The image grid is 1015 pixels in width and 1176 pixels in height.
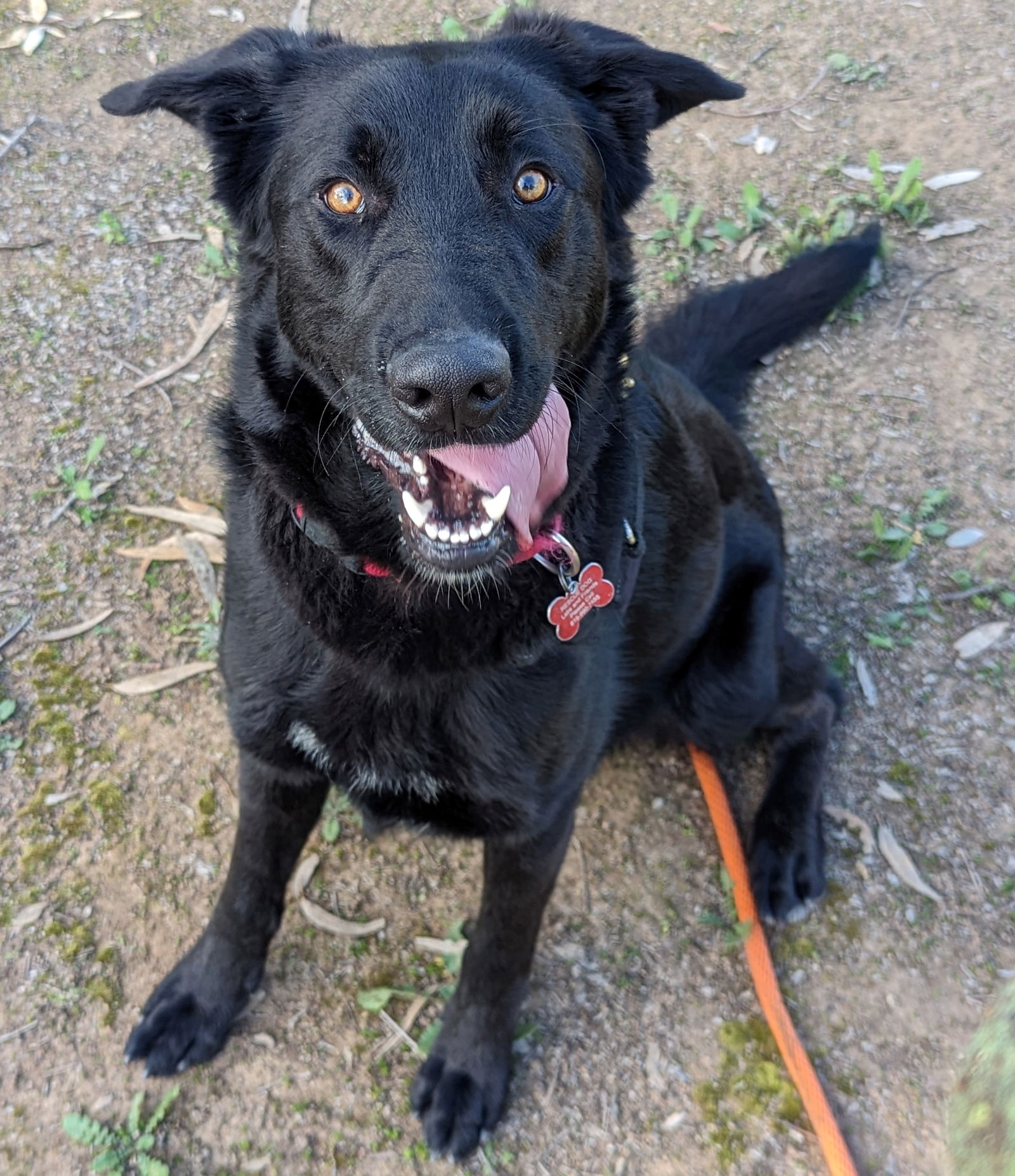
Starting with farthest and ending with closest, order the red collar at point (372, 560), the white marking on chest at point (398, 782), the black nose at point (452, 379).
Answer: the white marking on chest at point (398, 782)
the red collar at point (372, 560)
the black nose at point (452, 379)

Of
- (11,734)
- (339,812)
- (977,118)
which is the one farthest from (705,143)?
(11,734)

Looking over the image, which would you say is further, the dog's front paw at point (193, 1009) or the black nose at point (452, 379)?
the dog's front paw at point (193, 1009)

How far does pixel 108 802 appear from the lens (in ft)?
8.84

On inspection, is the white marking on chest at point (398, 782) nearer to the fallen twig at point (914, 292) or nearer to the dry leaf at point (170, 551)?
the dry leaf at point (170, 551)

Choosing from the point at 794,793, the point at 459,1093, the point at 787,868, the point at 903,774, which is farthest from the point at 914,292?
the point at 459,1093

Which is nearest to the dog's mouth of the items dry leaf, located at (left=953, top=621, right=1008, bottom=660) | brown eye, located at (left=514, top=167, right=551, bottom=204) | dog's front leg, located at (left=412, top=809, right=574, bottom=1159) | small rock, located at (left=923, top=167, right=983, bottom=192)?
brown eye, located at (left=514, top=167, right=551, bottom=204)

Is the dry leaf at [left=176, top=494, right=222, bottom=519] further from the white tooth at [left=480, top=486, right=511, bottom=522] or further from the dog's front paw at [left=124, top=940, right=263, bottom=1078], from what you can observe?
the white tooth at [left=480, top=486, right=511, bottom=522]

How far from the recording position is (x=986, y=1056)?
162cm

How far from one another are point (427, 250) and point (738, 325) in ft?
5.71

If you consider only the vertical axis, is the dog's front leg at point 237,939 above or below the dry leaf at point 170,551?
below

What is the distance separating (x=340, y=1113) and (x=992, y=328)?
3.47 meters

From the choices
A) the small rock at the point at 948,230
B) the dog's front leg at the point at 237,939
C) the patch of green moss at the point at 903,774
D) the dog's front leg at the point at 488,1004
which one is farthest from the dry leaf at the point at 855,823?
the small rock at the point at 948,230

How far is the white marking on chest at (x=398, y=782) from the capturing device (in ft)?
6.69

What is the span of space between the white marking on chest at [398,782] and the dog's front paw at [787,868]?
110 centimetres
